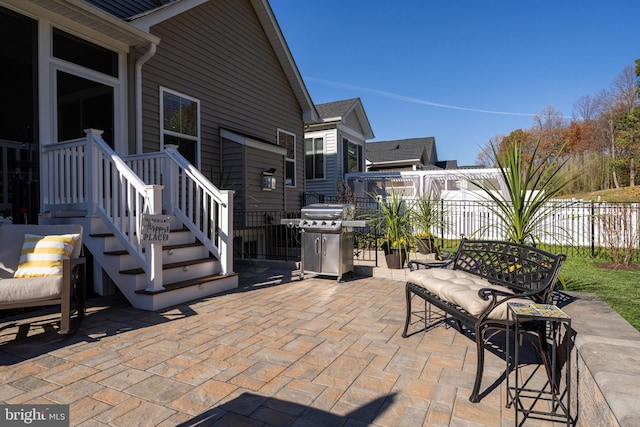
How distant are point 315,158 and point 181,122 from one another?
8.54m

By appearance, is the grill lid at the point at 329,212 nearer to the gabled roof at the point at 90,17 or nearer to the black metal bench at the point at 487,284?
the black metal bench at the point at 487,284

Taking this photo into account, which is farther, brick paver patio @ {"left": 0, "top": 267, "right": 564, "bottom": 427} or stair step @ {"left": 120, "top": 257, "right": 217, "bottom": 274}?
stair step @ {"left": 120, "top": 257, "right": 217, "bottom": 274}

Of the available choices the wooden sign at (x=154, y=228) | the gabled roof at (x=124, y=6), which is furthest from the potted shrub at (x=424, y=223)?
the gabled roof at (x=124, y=6)

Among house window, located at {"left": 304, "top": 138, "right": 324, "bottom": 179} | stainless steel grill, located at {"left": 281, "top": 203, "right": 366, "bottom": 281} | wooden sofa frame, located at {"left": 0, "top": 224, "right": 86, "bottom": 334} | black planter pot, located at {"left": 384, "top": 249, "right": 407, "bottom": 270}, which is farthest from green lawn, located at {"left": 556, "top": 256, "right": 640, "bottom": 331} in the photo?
house window, located at {"left": 304, "top": 138, "right": 324, "bottom": 179}

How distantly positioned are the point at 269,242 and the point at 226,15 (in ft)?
17.8

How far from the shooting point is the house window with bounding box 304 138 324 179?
14.9 metres

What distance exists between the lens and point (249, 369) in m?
2.47

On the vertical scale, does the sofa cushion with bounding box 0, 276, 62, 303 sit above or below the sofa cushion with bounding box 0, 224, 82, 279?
below

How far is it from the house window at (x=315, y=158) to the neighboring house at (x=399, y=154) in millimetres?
7819

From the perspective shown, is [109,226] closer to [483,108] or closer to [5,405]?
[5,405]

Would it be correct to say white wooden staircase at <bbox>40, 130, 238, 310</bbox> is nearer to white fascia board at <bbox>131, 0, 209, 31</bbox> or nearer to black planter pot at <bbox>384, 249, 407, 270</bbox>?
white fascia board at <bbox>131, 0, 209, 31</bbox>

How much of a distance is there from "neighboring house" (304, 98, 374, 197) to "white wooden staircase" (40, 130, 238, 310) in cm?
963

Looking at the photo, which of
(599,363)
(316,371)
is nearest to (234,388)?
(316,371)

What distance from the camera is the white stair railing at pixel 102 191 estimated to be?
3979mm
